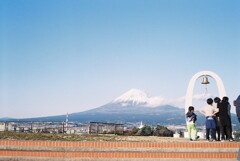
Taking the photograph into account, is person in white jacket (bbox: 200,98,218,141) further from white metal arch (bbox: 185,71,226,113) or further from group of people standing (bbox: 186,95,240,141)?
white metal arch (bbox: 185,71,226,113)

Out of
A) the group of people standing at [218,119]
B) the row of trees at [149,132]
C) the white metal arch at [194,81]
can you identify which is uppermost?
the white metal arch at [194,81]

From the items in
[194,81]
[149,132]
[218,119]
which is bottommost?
[149,132]

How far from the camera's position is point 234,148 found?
28.1ft

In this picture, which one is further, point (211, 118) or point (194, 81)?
point (194, 81)

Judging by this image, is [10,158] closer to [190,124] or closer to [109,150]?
[109,150]

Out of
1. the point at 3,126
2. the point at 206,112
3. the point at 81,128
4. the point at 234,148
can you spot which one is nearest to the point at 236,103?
the point at 234,148

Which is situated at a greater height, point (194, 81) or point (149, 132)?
point (194, 81)

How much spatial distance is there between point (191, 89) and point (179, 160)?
10065 mm

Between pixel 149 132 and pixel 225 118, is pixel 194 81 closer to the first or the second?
pixel 149 132

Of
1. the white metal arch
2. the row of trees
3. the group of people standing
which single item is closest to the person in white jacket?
the group of people standing

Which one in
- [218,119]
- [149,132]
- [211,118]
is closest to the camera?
[211,118]

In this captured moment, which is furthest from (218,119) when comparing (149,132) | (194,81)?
(149,132)

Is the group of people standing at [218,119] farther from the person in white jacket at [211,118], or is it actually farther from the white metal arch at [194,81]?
the white metal arch at [194,81]

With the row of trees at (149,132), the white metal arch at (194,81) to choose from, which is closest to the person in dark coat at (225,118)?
the white metal arch at (194,81)
